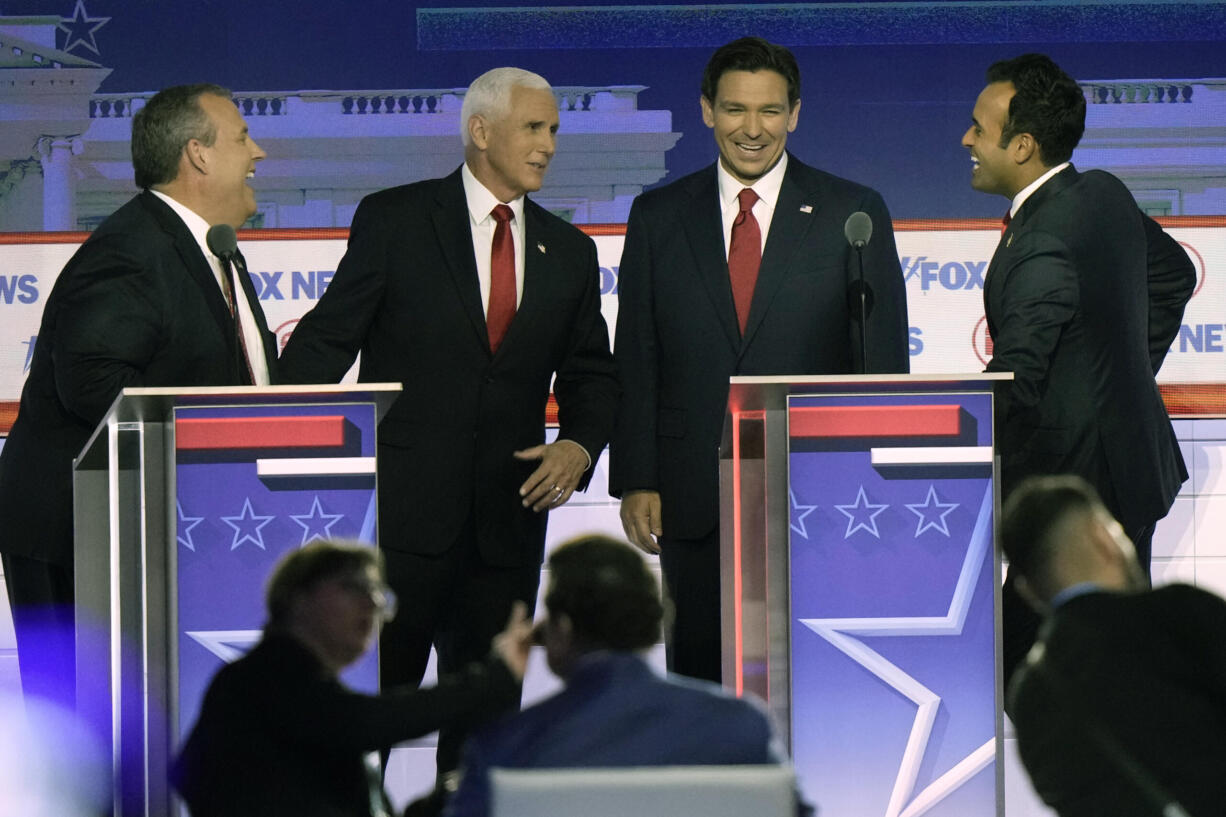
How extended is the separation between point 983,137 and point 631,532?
1266 millimetres

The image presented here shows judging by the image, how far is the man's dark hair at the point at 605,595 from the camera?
7.34ft

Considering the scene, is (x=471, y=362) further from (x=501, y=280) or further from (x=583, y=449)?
(x=583, y=449)

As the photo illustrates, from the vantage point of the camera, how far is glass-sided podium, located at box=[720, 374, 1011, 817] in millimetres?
3141

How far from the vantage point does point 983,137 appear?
4.27 metres

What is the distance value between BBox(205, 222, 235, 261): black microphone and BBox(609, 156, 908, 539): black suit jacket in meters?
0.92

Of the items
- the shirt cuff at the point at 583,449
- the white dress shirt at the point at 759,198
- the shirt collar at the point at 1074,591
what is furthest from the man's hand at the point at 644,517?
the shirt collar at the point at 1074,591

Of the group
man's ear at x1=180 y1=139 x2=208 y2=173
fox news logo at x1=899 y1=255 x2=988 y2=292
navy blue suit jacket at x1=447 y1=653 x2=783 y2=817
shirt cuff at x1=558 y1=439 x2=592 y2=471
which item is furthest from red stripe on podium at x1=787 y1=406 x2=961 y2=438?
fox news logo at x1=899 y1=255 x2=988 y2=292

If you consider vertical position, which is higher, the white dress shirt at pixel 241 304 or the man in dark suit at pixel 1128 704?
the white dress shirt at pixel 241 304

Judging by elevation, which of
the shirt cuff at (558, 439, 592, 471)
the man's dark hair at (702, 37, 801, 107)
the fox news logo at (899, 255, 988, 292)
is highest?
the man's dark hair at (702, 37, 801, 107)

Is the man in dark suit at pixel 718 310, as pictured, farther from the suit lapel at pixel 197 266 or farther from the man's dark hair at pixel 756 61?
the suit lapel at pixel 197 266

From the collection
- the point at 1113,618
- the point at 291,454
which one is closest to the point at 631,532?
the point at 291,454

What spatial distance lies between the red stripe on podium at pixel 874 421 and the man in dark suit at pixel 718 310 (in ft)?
2.27

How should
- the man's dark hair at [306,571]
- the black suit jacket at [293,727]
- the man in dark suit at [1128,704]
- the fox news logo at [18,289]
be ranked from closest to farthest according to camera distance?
1. the man in dark suit at [1128,704]
2. the black suit jacket at [293,727]
3. the man's dark hair at [306,571]
4. the fox news logo at [18,289]

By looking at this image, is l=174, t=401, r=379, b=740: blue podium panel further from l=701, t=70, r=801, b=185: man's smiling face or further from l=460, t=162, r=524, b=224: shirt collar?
l=701, t=70, r=801, b=185: man's smiling face
